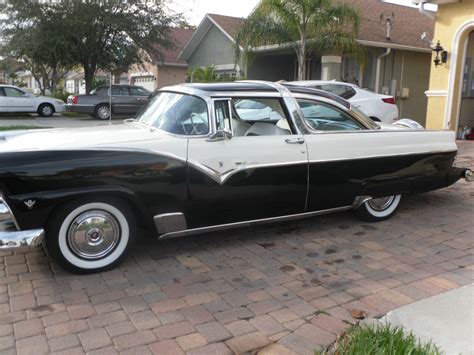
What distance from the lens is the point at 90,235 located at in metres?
4.07

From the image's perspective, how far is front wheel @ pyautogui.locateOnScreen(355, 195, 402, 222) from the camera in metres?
5.68

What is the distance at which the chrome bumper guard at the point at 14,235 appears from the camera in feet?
12.3

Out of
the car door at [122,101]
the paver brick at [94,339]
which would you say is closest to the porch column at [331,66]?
the car door at [122,101]

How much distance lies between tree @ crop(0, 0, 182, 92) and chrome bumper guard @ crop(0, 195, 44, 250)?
61.1 ft

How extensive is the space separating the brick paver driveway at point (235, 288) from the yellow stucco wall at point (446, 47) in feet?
25.9

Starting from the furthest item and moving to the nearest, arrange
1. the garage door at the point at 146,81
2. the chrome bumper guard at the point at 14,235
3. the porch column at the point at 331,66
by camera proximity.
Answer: the garage door at the point at 146,81 < the porch column at the point at 331,66 < the chrome bumper guard at the point at 14,235

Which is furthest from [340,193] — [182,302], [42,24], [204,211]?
[42,24]

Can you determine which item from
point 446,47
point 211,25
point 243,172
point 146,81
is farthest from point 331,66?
point 146,81

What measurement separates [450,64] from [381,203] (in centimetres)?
811

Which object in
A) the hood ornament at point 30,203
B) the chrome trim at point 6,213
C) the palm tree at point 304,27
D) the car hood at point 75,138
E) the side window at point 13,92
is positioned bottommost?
the chrome trim at point 6,213

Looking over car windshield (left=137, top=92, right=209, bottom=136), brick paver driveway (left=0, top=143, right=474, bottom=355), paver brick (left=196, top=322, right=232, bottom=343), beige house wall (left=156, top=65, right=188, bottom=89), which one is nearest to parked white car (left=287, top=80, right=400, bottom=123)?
brick paver driveway (left=0, top=143, right=474, bottom=355)

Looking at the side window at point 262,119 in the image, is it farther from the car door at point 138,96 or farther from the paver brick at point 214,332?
the car door at point 138,96

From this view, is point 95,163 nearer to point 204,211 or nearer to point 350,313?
point 204,211

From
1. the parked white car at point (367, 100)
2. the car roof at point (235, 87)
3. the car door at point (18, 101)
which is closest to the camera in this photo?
the car roof at point (235, 87)
